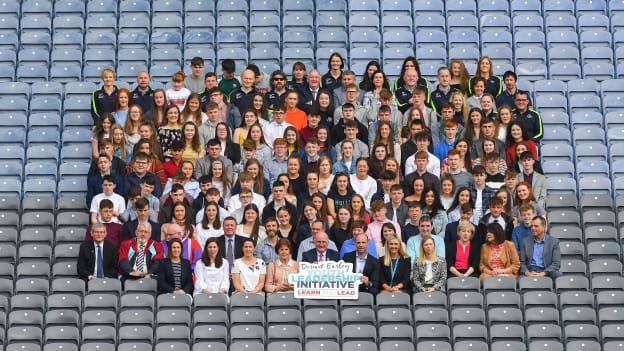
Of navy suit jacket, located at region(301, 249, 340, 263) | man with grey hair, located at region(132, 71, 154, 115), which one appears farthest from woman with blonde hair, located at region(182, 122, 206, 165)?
navy suit jacket, located at region(301, 249, 340, 263)

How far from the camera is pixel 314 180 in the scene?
853 inches

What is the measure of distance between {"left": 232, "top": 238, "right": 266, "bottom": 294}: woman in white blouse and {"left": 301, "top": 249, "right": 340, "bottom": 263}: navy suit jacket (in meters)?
0.49

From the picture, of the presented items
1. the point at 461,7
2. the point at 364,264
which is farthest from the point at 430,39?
the point at 364,264

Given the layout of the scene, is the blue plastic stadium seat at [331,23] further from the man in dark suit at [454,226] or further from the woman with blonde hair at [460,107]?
the man in dark suit at [454,226]

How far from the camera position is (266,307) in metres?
20.5

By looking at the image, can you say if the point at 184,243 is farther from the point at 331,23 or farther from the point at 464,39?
the point at 464,39

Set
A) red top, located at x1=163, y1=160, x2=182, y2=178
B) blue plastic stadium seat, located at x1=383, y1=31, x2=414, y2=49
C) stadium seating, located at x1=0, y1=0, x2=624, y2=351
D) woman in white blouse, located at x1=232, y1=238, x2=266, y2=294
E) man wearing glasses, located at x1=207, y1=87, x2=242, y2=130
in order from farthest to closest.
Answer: blue plastic stadium seat, located at x1=383, y1=31, x2=414, y2=49 → man wearing glasses, located at x1=207, y1=87, x2=242, y2=130 → red top, located at x1=163, y1=160, x2=182, y2=178 → woman in white blouse, located at x1=232, y1=238, x2=266, y2=294 → stadium seating, located at x1=0, y1=0, x2=624, y2=351

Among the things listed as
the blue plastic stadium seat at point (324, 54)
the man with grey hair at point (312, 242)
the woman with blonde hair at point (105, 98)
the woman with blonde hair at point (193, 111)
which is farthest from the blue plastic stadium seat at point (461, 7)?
the man with grey hair at point (312, 242)

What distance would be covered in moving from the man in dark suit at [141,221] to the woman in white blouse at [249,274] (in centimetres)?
109

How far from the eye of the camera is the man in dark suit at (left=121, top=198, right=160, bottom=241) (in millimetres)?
21156

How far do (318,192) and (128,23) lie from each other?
5.30 metres

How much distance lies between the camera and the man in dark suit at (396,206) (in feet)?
70.5

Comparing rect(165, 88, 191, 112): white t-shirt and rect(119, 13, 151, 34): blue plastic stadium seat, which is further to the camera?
rect(119, 13, 151, 34): blue plastic stadium seat

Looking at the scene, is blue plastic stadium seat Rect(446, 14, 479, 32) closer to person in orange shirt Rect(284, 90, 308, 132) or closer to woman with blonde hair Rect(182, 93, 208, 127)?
person in orange shirt Rect(284, 90, 308, 132)
